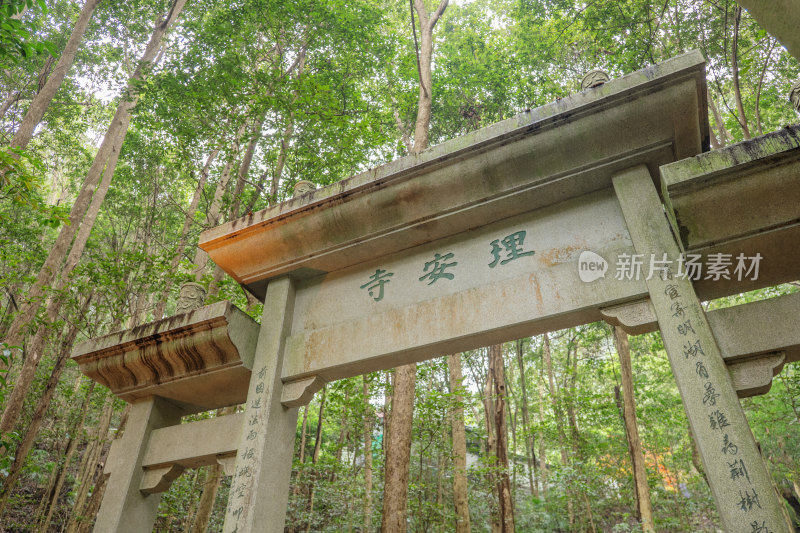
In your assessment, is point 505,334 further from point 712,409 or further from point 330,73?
point 330,73

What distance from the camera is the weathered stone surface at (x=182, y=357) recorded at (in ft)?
11.8

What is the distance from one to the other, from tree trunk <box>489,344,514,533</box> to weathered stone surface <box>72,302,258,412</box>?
22.0ft

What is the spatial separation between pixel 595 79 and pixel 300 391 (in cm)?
278

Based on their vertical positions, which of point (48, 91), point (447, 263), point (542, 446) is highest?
point (48, 91)

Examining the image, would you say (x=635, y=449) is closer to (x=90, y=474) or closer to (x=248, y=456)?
(x=248, y=456)

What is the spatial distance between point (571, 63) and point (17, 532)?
1606 centimetres

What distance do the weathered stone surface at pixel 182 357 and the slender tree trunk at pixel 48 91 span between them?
5357 millimetres

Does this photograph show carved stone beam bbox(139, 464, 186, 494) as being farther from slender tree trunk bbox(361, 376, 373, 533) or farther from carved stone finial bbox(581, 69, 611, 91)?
slender tree trunk bbox(361, 376, 373, 533)

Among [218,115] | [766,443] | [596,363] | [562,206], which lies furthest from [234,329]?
[766,443]

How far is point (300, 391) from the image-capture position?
3.36m

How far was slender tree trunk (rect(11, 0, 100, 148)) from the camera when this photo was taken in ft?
24.8

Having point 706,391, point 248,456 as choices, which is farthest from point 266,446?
point 706,391

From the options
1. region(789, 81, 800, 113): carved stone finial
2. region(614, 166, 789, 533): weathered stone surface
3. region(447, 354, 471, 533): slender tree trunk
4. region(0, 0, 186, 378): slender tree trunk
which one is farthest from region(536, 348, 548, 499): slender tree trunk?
region(789, 81, 800, 113): carved stone finial

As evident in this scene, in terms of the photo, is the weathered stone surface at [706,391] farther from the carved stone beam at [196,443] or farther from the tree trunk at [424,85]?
the tree trunk at [424,85]
